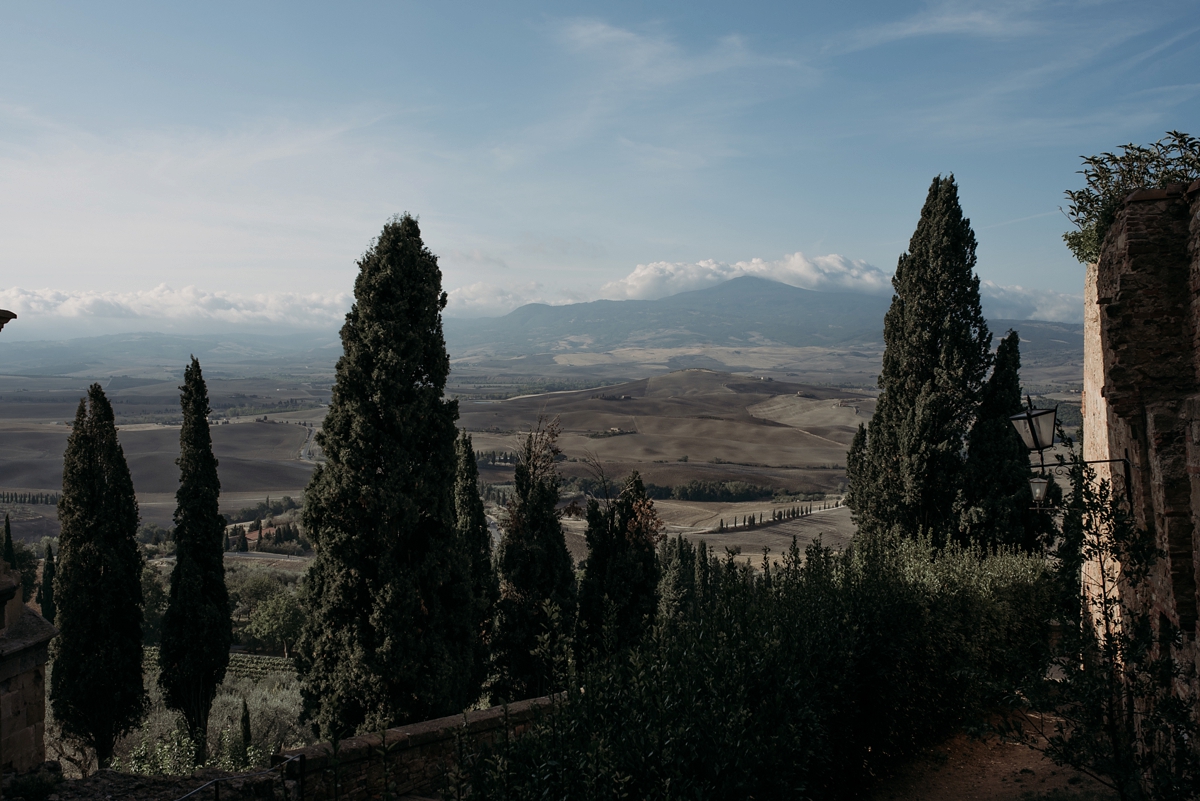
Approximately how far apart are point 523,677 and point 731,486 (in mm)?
72639

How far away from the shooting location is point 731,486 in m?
85.9

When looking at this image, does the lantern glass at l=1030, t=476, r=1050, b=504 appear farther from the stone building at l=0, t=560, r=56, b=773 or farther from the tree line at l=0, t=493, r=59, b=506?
the tree line at l=0, t=493, r=59, b=506

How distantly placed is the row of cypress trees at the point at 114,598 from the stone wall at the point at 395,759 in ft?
32.2

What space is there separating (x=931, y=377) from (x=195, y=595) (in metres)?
16.5

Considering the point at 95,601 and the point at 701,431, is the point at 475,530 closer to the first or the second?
the point at 95,601

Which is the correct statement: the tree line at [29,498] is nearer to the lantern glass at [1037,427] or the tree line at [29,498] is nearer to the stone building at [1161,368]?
the lantern glass at [1037,427]

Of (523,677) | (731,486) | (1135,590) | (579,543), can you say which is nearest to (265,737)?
(523,677)

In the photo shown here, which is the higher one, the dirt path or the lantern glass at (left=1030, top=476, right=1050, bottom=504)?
the lantern glass at (left=1030, top=476, right=1050, bottom=504)

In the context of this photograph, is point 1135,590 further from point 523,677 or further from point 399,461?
point 523,677

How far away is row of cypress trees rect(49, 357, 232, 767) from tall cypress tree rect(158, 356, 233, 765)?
0.02 metres

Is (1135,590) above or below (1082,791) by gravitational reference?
above

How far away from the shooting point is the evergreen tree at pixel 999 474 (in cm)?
1439

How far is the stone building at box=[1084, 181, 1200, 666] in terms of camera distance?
523 cm

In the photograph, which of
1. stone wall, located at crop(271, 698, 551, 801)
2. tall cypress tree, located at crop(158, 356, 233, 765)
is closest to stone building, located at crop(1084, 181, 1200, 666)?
stone wall, located at crop(271, 698, 551, 801)
